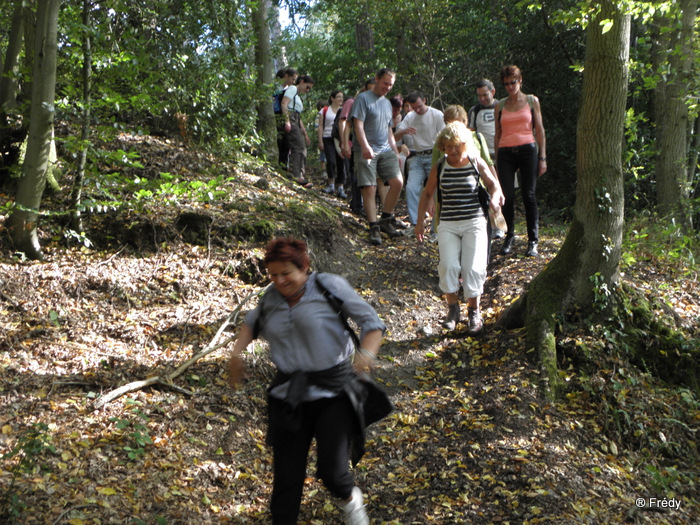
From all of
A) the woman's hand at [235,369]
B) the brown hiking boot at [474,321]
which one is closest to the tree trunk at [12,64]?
the brown hiking boot at [474,321]

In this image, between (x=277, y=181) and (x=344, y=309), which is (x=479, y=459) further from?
(x=277, y=181)

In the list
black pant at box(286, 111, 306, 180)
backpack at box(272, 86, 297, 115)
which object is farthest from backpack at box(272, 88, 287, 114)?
black pant at box(286, 111, 306, 180)

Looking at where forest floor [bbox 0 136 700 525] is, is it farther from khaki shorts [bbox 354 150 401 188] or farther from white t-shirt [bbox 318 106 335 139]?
white t-shirt [bbox 318 106 335 139]

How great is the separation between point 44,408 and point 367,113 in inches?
233

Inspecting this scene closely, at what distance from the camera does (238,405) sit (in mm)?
4910

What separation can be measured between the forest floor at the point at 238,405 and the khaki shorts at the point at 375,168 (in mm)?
1636

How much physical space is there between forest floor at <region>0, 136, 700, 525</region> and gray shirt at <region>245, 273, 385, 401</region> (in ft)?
4.30

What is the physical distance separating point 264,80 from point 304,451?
34.8 ft

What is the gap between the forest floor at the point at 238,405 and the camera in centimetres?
394

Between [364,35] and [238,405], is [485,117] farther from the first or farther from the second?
[364,35]

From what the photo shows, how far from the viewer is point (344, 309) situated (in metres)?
3.26

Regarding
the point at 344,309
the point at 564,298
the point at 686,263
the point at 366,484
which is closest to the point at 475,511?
the point at 366,484

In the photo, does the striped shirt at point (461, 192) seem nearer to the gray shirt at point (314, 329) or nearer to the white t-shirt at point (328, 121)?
the gray shirt at point (314, 329)

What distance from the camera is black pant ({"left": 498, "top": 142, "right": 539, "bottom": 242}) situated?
7832 millimetres
